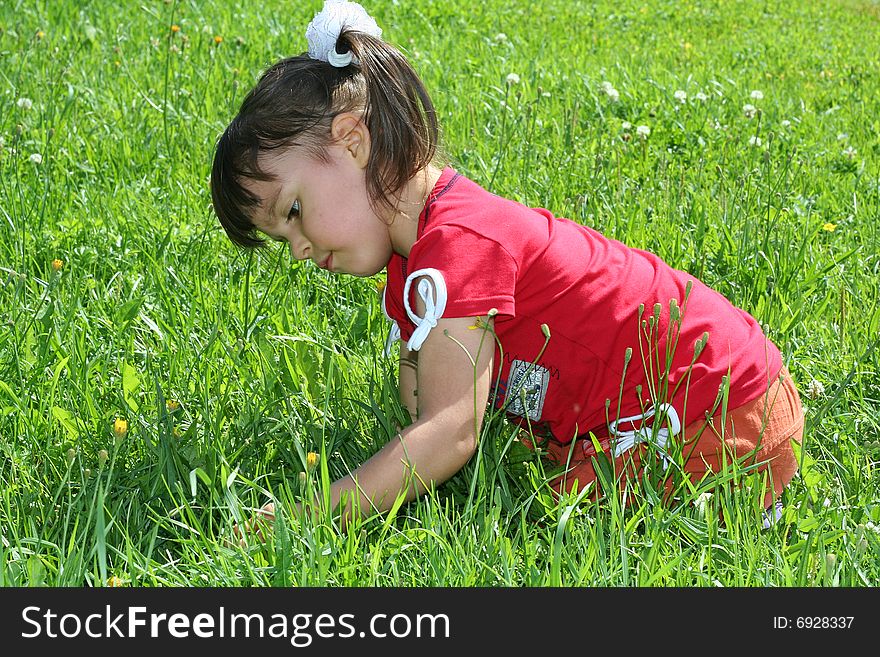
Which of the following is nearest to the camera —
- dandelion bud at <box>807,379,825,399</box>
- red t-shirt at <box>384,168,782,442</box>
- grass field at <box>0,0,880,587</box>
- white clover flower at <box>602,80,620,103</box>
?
grass field at <box>0,0,880,587</box>

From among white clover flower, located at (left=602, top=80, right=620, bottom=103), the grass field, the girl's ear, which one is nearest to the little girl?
the girl's ear

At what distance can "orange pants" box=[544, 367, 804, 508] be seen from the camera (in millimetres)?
2215

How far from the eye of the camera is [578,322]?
2.17m

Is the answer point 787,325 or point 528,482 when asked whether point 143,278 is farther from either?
point 787,325

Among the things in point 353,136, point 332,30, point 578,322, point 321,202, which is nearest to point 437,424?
point 578,322

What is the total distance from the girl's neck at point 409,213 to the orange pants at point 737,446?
56cm

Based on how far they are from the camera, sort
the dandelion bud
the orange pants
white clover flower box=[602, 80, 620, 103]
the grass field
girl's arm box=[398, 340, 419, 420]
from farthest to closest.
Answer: white clover flower box=[602, 80, 620, 103]
the dandelion bud
girl's arm box=[398, 340, 419, 420]
the orange pants
the grass field

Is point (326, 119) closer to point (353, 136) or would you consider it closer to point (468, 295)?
point (353, 136)

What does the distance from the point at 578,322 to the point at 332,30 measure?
0.78 m

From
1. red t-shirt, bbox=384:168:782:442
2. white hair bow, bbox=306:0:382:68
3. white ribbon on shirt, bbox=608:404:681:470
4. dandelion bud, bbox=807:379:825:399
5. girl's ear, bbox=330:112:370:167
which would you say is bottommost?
dandelion bud, bbox=807:379:825:399

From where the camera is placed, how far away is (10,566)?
1812mm

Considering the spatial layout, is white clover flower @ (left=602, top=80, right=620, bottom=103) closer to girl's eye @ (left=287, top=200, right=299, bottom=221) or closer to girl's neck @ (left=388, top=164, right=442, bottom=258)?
girl's neck @ (left=388, top=164, right=442, bottom=258)

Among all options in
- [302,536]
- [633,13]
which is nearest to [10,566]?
[302,536]

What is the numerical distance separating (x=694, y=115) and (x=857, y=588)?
Result: 3.25 meters
